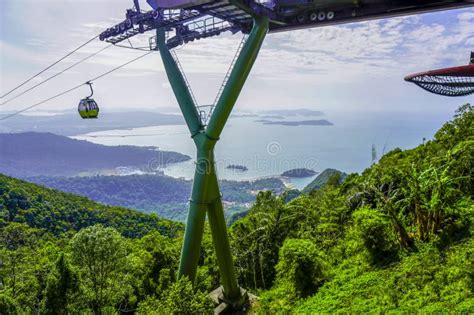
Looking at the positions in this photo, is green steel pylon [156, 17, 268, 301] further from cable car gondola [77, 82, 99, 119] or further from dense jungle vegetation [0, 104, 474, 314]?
cable car gondola [77, 82, 99, 119]

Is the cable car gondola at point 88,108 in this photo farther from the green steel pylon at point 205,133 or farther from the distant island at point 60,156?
the distant island at point 60,156

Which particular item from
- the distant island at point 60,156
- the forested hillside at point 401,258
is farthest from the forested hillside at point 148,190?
the forested hillside at point 401,258

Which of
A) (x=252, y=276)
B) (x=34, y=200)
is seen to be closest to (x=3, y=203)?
(x=34, y=200)

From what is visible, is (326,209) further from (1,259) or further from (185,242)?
(1,259)

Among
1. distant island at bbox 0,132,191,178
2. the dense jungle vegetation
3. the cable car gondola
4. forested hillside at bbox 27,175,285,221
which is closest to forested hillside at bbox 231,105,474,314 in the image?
the dense jungle vegetation

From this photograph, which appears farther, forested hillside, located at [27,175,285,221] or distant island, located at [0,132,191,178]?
distant island, located at [0,132,191,178]

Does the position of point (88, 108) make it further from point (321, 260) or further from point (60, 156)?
point (60, 156)
